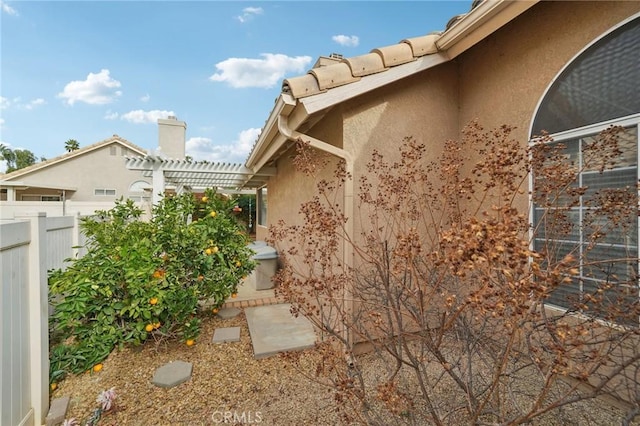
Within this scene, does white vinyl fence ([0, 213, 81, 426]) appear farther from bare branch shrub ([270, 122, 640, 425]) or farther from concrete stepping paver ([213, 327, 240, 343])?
bare branch shrub ([270, 122, 640, 425])

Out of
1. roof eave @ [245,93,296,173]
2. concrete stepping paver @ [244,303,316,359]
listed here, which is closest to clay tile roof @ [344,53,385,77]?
roof eave @ [245,93,296,173]

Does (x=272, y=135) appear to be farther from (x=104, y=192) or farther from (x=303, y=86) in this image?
(x=104, y=192)

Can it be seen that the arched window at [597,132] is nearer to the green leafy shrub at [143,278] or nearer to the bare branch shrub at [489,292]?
the bare branch shrub at [489,292]

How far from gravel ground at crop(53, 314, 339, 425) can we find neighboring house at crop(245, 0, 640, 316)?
2.76 m

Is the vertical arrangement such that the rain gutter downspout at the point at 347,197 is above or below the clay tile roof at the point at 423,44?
below

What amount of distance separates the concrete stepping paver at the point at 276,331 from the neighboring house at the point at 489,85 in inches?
103

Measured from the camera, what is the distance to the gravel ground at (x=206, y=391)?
3867mm

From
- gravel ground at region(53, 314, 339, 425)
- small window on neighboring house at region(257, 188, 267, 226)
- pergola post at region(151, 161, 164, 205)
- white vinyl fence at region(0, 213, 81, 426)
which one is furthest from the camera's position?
small window on neighboring house at region(257, 188, 267, 226)

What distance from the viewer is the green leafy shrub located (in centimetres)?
491

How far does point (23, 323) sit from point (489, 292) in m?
5.09

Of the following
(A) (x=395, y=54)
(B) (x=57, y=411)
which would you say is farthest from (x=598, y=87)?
(B) (x=57, y=411)

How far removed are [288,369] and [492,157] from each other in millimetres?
4483

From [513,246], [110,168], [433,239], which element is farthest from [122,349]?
[110,168]

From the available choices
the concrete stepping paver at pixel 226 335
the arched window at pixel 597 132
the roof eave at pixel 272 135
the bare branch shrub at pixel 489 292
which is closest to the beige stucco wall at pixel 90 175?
the roof eave at pixel 272 135
